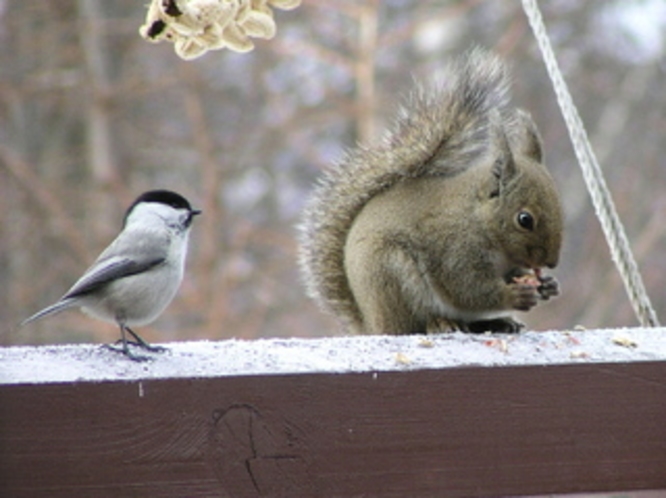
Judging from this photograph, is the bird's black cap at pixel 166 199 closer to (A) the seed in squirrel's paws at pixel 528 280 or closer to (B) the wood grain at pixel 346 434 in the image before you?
(B) the wood grain at pixel 346 434

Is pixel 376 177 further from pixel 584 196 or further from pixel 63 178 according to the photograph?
pixel 584 196

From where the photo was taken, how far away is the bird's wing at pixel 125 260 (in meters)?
1.82

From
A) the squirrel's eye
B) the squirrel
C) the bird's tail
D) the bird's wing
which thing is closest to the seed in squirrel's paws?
the squirrel

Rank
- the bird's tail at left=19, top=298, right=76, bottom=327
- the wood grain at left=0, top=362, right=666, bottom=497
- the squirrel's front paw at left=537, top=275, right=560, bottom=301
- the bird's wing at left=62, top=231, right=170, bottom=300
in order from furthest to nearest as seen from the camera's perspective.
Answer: the squirrel's front paw at left=537, top=275, right=560, bottom=301 → the bird's wing at left=62, top=231, right=170, bottom=300 → the bird's tail at left=19, top=298, right=76, bottom=327 → the wood grain at left=0, top=362, right=666, bottom=497

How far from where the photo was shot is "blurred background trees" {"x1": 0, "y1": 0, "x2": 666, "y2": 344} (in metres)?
5.89

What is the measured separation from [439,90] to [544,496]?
1.24m

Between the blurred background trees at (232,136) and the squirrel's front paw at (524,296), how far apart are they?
9.45 feet

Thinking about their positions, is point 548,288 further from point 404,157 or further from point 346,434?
point 346,434

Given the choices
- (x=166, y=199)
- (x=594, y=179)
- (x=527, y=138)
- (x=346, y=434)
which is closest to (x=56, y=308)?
(x=166, y=199)

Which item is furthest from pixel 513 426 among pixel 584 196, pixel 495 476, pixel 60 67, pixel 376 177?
pixel 584 196

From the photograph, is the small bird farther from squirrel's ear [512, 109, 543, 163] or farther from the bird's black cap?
squirrel's ear [512, 109, 543, 163]

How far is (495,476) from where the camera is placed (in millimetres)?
1717

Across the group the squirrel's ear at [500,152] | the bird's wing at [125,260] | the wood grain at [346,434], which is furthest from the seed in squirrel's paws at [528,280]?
the bird's wing at [125,260]

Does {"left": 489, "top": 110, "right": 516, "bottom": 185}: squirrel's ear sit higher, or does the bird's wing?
{"left": 489, "top": 110, "right": 516, "bottom": 185}: squirrel's ear
